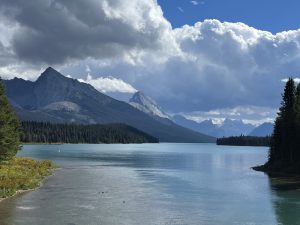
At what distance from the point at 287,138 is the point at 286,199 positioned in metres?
46.5

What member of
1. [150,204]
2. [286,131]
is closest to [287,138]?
[286,131]

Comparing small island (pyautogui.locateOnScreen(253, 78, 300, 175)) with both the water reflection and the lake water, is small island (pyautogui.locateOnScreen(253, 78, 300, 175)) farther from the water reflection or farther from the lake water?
the lake water

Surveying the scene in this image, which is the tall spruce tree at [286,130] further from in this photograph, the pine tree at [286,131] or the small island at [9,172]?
the small island at [9,172]

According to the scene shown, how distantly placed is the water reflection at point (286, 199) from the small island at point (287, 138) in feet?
41.9

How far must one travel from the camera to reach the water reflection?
52.4 metres

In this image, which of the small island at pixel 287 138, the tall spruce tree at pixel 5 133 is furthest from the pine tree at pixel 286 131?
the tall spruce tree at pixel 5 133

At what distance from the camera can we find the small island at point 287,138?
108 metres

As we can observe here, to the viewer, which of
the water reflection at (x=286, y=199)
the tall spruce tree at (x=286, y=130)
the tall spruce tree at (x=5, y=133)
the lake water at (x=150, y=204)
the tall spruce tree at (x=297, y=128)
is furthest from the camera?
the tall spruce tree at (x=286, y=130)

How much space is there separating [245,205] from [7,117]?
46.1 metres

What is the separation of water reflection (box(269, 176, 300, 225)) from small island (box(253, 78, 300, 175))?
503 inches

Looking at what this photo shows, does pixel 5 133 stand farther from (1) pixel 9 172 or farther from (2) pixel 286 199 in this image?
(2) pixel 286 199

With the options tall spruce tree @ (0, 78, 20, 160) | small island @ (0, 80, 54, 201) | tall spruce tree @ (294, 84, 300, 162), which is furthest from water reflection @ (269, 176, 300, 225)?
tall spruce tree @ (0, 78, 20, 160)

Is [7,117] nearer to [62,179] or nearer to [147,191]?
[62,179]

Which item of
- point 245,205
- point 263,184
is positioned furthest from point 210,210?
point 263,184
